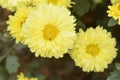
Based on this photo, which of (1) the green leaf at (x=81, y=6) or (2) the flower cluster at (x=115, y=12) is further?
(1) the green leaf at (x=81, y=6)

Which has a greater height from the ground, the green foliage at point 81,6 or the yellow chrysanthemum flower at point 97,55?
the green foliage at point 81,6

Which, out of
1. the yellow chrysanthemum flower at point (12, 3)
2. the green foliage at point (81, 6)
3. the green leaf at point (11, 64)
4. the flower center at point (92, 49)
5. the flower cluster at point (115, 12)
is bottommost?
the green leaf at point (11, 64)

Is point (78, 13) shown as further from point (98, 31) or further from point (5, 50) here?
point (5, 50)

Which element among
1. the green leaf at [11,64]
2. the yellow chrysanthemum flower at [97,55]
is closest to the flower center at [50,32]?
the yellow chrysanthemum flower at [97,55]

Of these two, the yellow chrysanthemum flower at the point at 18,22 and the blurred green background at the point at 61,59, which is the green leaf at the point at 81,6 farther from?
the yellow chrysanthemum flower at the point at 18,22

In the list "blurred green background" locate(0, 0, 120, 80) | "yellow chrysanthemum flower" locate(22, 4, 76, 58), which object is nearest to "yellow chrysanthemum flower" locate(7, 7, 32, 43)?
"yellow chrysanthemum flower" locate(22, 4, 76, 58)

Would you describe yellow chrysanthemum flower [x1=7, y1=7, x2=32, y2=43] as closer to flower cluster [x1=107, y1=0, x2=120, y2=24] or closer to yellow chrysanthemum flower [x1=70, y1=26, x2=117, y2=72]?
yellow chrysanthemum flower [x1=70, y1=26, x2=117, y2=72]
